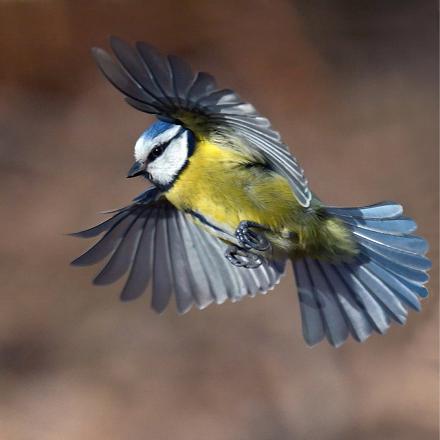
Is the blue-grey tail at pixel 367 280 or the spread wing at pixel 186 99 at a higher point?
the spread wing at pixel 186 99

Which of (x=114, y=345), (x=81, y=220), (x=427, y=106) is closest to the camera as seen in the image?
(x=114, y=345)

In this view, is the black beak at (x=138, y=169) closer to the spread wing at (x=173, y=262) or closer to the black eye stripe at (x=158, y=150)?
the black eye stripe at (x=158, y=150)

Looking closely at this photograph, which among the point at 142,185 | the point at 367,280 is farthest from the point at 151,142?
the point at 142,185

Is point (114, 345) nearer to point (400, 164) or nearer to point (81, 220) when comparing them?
point (81, 220)

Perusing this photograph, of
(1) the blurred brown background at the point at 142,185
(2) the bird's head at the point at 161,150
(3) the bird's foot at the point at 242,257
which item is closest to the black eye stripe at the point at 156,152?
(2) the bird's head at the point at 161,150

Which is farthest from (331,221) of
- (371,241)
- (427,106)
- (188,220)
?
(427,106)

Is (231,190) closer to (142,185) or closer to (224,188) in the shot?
(224,188)

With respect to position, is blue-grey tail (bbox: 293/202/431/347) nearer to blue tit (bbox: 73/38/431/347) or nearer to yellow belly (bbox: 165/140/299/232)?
blue tit (bbox: 73/38/431/347)
